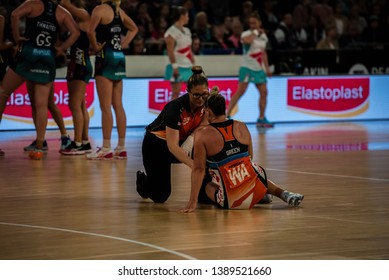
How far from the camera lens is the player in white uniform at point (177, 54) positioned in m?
17.2

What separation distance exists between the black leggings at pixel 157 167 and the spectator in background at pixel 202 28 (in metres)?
10.8

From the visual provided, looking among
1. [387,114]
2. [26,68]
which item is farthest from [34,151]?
[387,114]

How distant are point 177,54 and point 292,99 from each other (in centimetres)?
269

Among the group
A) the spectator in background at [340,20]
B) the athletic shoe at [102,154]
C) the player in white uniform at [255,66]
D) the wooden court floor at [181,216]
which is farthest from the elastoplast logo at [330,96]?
the athletic shoe at [102,154]

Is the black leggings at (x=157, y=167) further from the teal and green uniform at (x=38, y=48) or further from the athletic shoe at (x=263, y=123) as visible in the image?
the athletic shoe at (x=263, y=123)

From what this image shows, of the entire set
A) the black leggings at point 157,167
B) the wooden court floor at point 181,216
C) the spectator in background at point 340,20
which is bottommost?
the wooden court floor at point 181,216

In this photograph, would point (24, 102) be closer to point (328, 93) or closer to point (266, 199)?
point (328, 93)

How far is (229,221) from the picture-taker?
311 inches

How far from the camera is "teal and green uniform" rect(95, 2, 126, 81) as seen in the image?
1239cm

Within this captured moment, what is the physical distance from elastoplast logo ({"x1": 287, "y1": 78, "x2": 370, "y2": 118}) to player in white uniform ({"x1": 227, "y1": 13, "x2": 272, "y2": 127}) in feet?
4.07

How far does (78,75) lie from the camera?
13.0 m

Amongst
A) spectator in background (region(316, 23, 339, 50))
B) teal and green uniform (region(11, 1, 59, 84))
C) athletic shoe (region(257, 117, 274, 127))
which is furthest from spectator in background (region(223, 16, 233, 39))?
teal and green uniform (region(11, 1, 59, 84))

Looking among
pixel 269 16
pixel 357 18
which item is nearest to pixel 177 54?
pixel 269 16

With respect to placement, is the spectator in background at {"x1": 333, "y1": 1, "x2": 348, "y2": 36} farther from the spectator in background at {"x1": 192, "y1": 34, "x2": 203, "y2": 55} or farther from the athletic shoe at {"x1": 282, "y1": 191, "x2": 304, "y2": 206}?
the athletic shoe at {"x1": 282, "y1": 191, "x2": 304, "y2": 206}
